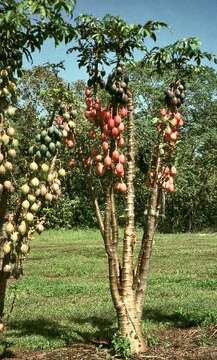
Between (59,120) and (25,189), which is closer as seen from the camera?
(25,189)

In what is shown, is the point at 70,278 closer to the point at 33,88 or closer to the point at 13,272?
the point at 13,272

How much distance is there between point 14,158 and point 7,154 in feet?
0.38

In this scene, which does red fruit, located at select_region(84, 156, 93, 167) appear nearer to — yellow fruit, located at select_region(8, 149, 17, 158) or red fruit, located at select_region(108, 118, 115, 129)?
red fruit, located at select_region(108, 118, 115, 129)

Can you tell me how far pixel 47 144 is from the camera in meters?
4.84

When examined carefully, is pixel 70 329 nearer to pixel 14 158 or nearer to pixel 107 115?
pixel 107 115

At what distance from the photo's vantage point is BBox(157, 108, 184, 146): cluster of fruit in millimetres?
6754

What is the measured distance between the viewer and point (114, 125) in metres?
6.22

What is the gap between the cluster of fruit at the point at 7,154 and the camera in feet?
15.0

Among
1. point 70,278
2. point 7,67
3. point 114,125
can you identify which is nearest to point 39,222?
point 7,67

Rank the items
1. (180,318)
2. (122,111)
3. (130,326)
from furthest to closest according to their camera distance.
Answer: (180,318) → (130,326) → (122,111)

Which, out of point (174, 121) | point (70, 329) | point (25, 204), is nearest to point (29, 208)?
point (25, 204)

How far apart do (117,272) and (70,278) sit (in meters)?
7.44

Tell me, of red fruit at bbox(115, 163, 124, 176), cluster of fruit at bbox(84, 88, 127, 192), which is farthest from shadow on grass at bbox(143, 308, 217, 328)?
red fruit at bbox(115, 163, 124, 176)

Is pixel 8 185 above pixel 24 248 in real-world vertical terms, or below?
above
